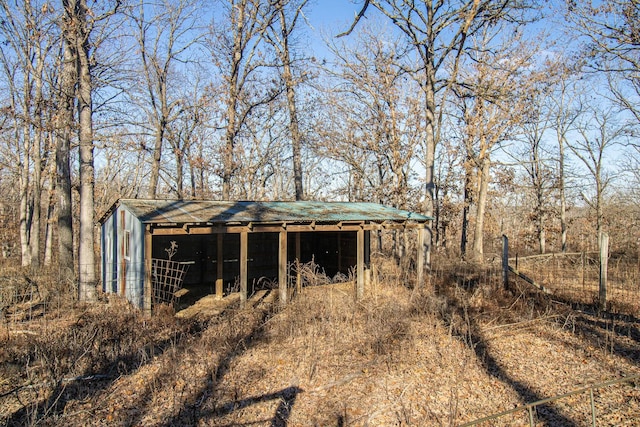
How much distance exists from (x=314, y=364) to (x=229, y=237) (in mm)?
7772

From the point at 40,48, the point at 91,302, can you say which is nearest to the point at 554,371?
the point at 91,302

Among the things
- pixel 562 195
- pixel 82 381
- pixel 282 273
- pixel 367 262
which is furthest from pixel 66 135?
pixel 562 195

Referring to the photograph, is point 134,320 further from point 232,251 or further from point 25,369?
point 232,251

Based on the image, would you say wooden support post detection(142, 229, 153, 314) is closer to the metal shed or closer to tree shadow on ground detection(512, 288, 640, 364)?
the metal shed

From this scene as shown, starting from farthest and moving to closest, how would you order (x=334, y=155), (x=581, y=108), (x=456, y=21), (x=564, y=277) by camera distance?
(x=581, y=108) → (x=334, y=155) → (x=456, y=21) → (x=564, y=277)

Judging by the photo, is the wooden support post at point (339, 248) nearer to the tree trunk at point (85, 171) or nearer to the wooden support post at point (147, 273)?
the wooden support post at point (147, 273)

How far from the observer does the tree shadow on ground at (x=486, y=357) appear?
5244 millimetres

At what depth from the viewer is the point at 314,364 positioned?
6480mm

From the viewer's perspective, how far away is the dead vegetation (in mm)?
5266

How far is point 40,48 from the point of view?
613 inches

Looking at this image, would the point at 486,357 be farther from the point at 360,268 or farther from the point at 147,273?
the point at 147,273

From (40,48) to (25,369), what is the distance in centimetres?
1407

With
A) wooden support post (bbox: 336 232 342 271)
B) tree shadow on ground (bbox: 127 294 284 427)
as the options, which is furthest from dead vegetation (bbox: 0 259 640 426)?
wooden support post (bbox: 336 232 342 271)

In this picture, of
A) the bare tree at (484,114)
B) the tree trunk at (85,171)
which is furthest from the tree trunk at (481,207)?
the tree trunk at (85,171)
